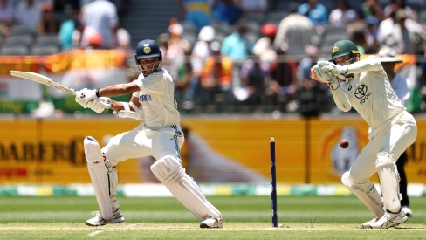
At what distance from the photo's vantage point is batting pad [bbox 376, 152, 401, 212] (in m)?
10.1

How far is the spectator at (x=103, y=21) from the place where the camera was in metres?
→ 19.5

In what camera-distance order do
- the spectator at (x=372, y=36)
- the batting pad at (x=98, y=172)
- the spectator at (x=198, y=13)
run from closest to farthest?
the batting pad at (x=98, y=172) < the spectator at (x=372, y=36) < the spectator at (x=198, y=13)

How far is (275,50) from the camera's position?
59.4 feet

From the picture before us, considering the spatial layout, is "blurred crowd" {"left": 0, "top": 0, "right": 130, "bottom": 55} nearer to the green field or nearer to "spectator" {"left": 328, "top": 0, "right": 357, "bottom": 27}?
the green field

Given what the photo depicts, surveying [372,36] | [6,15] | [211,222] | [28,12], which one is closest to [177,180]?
[211,222]

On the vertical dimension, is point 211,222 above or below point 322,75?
below

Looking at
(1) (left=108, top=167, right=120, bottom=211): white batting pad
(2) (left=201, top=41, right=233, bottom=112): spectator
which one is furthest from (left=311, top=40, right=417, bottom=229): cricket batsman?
(2) (left=201, top=41, right=233, bottom=112): spectator

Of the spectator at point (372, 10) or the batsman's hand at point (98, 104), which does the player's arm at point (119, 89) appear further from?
the spectator at point (372, 10)

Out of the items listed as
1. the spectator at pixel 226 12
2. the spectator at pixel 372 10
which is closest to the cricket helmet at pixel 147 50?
the spectator at pixel 372 10

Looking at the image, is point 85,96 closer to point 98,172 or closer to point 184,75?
point 98,172

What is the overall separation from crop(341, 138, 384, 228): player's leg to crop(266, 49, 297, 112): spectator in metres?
6.70

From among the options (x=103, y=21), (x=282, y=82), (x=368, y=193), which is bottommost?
(x=368, y=193)

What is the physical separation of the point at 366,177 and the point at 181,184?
2.13 m

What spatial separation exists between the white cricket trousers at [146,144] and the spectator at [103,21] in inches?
351
